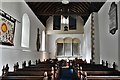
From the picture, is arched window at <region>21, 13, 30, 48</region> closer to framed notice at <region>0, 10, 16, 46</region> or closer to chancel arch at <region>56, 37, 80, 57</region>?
framed notice at <region>0, 10, 16, 46</region>

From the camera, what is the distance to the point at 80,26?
13.1 m

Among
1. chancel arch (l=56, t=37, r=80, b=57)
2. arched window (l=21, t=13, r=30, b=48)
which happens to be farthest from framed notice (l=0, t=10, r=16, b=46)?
chancel arch (l=56, t=37, r=80, b=57)

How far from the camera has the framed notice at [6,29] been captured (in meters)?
3.82

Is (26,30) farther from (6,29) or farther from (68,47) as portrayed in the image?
(68,47)

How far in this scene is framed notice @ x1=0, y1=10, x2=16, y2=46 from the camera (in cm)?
382

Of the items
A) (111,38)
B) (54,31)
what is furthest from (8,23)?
(54,31)

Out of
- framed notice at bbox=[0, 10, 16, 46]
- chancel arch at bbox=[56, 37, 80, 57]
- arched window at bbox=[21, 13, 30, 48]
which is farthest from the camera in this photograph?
chancel arch at bbox=[56, 37, 80, 57]

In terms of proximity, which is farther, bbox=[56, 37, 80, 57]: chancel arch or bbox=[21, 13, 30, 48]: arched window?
bbox=[56, 37, 80, 57]: chancel arch

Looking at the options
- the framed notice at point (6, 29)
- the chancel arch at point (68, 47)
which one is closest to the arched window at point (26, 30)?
the framed notice at point (6, 29)

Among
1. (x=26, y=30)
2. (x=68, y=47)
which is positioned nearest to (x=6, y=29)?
(x=26, y=30)

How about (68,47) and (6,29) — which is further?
(68,47)

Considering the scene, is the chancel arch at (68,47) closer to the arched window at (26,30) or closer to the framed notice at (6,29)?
the arched window at (26,30)

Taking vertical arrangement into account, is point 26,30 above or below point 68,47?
above

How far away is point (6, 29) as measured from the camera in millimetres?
4082
